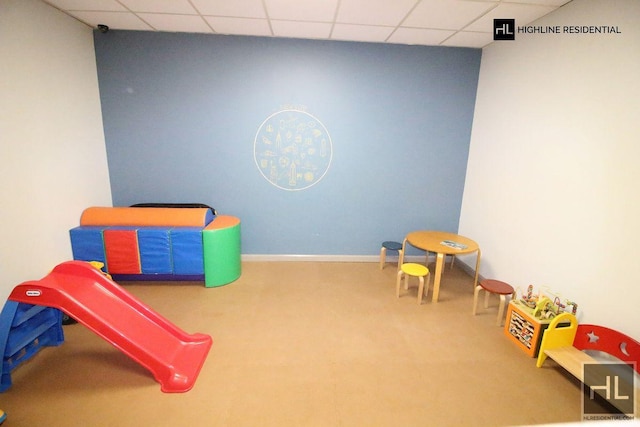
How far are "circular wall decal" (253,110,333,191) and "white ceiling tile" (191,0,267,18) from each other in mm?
1174

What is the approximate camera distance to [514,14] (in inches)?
113

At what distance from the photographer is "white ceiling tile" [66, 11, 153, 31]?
124 inches

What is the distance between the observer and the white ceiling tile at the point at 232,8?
2.78m

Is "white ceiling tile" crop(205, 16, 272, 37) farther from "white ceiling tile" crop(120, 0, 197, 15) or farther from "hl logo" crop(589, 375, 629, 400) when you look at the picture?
"hl logo" crop(589, 375, 629, 400)

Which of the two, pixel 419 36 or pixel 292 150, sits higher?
pixel 419 36

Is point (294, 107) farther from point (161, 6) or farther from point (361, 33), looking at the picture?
point (161, 6)

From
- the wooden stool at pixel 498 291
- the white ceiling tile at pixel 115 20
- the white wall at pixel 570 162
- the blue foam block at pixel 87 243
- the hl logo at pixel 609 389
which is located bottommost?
the hl logo at pixel 609 389

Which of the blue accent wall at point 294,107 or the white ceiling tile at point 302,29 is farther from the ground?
the white ceiling tile at point 302,29

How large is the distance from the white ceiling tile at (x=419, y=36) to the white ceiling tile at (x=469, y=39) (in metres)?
0.11

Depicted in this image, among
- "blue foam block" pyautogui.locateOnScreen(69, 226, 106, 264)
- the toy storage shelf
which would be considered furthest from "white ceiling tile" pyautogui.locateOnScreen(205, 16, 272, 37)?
the toy storage shelf

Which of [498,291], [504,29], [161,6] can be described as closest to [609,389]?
[498,291]

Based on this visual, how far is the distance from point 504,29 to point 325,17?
1.87 metres

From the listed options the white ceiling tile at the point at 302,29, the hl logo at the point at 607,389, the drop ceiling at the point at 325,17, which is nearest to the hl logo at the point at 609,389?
the hl logo at the point at 607,389

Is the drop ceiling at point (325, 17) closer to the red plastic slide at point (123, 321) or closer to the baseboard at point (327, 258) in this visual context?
the red plastic slide at point (123, 321)
